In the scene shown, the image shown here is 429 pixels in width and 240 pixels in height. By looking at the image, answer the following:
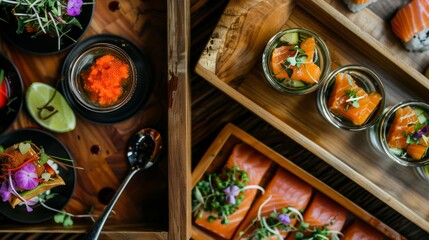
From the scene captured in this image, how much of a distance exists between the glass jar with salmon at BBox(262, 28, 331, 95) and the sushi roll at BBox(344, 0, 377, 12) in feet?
0.74

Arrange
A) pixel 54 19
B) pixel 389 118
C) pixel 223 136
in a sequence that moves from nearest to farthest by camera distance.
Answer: pixel 54 19, pixel 389 118, pixel 223 136

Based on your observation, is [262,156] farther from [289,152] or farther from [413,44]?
[413,44]

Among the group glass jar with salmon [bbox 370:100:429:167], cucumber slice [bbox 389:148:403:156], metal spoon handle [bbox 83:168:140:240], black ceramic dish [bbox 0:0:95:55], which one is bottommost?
metal spoon handle [bbox 83:168:140:240]

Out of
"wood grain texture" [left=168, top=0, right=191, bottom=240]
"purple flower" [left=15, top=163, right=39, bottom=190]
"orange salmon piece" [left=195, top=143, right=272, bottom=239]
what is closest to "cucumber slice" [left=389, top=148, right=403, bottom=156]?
"orange salmon piece" [left=195, top=143, right=272, bottom=239]

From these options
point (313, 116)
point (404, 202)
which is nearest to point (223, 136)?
point (313, 116)

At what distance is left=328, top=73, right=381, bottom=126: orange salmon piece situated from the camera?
6.83 feet

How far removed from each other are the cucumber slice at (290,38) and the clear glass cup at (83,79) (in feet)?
2.05

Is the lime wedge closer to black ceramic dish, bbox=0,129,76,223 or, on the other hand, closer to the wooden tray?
black ceramic dish, bbox=0,129,76,223

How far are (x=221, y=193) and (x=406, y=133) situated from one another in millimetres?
834

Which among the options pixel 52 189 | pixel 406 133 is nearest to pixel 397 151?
pixel 406 133

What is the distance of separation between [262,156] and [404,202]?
2.12ft

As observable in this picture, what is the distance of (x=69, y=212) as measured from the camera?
221 centimetres

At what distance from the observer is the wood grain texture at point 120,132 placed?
2166 millimetres

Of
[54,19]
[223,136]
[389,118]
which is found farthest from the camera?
[223,136]
